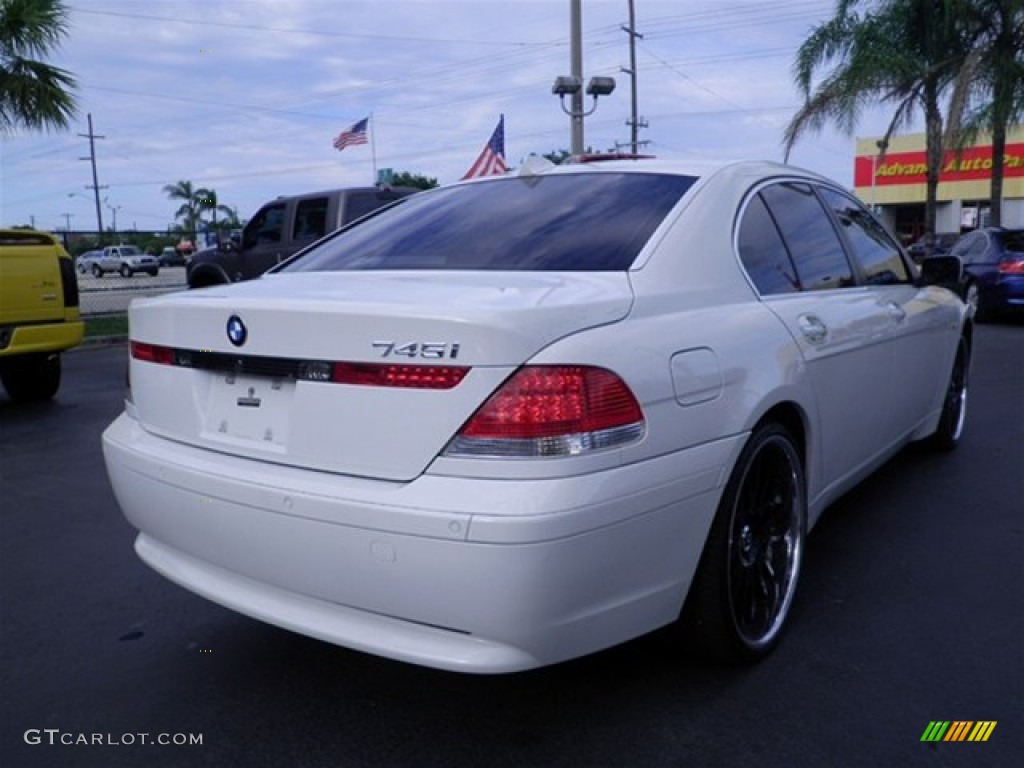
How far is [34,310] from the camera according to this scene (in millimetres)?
7574

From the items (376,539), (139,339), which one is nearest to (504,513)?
(376,539)

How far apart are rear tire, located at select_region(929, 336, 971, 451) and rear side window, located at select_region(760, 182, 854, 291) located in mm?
1878

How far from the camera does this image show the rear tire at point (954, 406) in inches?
211

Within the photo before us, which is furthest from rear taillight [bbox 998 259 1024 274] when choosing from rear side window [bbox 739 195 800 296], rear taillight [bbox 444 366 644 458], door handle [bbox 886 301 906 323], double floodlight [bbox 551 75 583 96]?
rear taillight [bbox 444 366 644 458]

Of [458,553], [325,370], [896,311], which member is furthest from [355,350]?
[896,311]

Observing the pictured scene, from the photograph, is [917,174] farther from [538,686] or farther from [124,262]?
[538,686]

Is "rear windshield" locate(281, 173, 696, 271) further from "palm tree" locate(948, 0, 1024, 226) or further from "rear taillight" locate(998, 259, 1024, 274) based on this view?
"palm tree" locate(948, 0, 1024, 226)

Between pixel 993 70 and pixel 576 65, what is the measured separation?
8.29 meters

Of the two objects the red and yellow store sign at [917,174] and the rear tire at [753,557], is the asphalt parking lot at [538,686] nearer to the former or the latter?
the rear tire at [753,557]

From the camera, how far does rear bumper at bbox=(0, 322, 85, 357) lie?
7398mm

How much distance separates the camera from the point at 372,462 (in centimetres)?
229

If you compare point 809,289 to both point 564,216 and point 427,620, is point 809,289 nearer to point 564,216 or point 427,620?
point 564,216

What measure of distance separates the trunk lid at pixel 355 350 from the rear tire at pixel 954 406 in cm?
357

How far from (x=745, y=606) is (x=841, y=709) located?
0.41 meters
